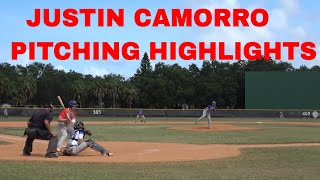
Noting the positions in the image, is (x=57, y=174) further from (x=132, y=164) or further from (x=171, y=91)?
(x=171, y=91)

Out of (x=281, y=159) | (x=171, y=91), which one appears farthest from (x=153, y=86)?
(x=281, y=159)

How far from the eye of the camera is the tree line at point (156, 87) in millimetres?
100375

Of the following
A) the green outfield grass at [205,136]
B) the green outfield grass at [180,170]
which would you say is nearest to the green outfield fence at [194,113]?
the green outfield grass at [205,136]

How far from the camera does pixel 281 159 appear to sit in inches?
554

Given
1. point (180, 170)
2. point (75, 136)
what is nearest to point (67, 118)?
point (75, 136)

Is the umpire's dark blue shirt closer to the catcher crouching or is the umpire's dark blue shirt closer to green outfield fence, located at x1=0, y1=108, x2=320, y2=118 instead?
the catcher crouching

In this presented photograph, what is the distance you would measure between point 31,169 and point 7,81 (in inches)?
3580

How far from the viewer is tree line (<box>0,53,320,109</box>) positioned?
100 metres

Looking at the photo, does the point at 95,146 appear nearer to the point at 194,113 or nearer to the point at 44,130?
the point at 44,130

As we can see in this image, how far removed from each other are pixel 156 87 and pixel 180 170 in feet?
335

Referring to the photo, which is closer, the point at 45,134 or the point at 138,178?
the point at 138,178

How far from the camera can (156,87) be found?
11331 cm

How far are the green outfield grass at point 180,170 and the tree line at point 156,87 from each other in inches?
3442

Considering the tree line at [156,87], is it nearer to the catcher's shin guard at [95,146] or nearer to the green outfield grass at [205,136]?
the green outfield grass at [205,136]
